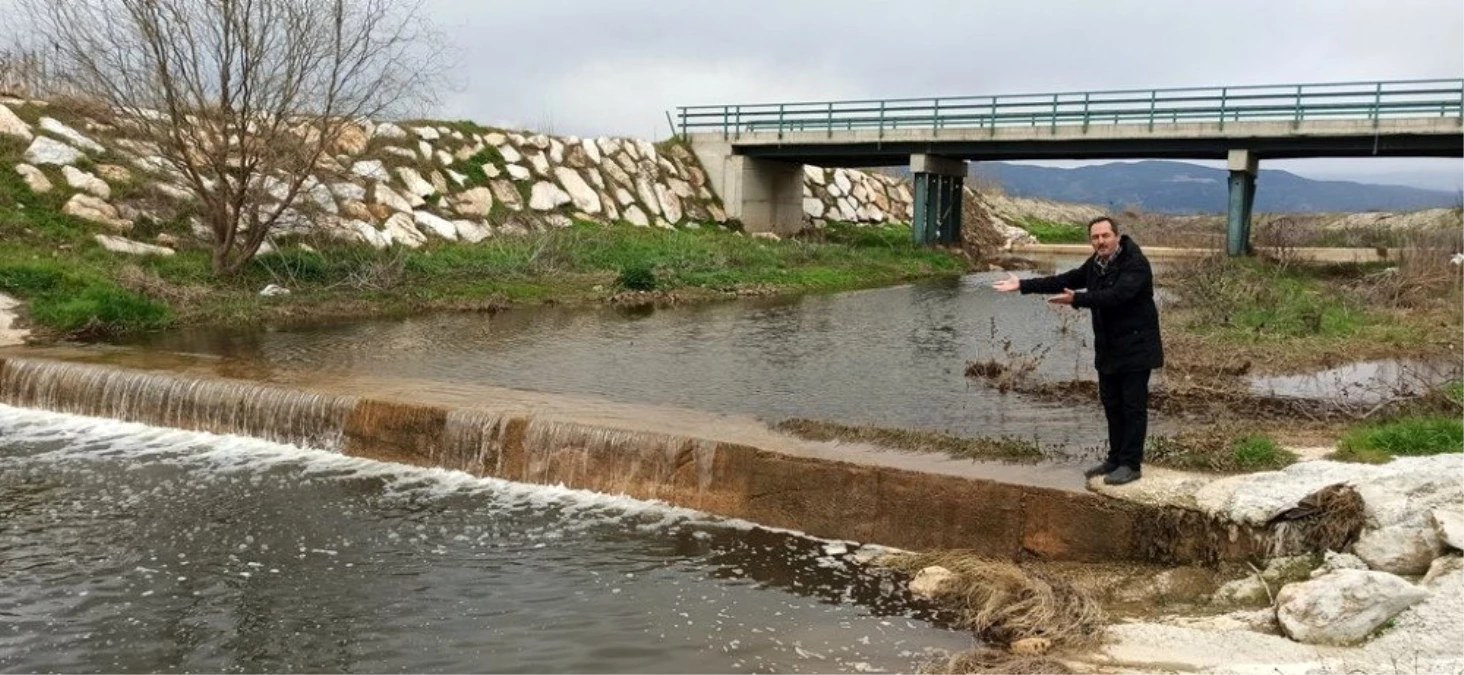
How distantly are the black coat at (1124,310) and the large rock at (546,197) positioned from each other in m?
22.0

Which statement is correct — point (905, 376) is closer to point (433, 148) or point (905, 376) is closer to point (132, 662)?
point (132, 662)

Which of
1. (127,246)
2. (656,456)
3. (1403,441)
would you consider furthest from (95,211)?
(1403,441)

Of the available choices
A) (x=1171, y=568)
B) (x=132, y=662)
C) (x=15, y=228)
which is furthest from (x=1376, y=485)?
(x=15, y=228)

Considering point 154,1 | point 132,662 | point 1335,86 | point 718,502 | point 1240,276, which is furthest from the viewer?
point 1335,86

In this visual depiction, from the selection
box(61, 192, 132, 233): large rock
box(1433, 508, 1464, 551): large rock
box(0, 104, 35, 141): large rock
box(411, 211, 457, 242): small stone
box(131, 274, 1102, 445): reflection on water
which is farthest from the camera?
box(411, 211, 457, 242): small stone

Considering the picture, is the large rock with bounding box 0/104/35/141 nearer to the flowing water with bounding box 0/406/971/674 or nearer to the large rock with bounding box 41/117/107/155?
the large rock with bounding box 41/117/107/155

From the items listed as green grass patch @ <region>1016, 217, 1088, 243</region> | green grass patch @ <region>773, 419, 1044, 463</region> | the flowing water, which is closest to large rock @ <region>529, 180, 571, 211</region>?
the flowing water

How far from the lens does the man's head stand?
7.05m

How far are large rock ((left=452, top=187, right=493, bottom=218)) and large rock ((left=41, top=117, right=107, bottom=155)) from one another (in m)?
7.54

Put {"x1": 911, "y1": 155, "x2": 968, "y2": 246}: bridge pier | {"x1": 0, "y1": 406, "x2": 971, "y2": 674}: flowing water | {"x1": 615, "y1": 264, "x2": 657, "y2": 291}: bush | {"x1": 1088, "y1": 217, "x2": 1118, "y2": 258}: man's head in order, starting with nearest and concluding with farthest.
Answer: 1. {"x1": 0, "y1": 406, "x2": 971, "y2": 674}: flowing water
2. {"x1": 1088, "y1": 217, "x2": 1118, "y2": 258}: man's head
3. {"x1": 615, "y1": 264, "x2": 657, "y2": 291}: bush
4. {"x1": 911, "y1": 155, "x2": 968, "y2": 246}: bridge pier

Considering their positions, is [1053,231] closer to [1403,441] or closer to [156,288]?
[156,288]

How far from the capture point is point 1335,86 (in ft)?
86.3

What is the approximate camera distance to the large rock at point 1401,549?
580cm

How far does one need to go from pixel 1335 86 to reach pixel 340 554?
1076 inches
